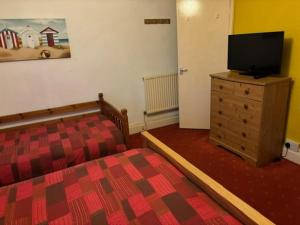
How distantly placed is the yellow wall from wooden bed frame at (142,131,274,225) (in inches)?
67.5

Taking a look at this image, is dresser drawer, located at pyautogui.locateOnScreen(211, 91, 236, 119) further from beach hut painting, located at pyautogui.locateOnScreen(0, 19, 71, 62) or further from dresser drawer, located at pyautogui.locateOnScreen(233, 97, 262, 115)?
beach hut painting, located at pyautogui.locateOnScreen(0, 19, 71, 62)

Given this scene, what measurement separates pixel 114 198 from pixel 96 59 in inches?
90.5

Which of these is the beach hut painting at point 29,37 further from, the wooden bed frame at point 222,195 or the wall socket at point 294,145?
the wall socket at point 294,145

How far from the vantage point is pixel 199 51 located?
11.3 ft

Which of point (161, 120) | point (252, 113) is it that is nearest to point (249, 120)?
point (252, 113)

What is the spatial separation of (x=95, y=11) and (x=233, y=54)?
1.88m

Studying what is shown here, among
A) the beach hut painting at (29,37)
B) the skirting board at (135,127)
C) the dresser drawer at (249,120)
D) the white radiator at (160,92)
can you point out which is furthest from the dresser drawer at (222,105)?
the beach hut painting at (29,37)

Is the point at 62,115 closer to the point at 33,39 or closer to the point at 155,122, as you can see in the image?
the point at 33,39

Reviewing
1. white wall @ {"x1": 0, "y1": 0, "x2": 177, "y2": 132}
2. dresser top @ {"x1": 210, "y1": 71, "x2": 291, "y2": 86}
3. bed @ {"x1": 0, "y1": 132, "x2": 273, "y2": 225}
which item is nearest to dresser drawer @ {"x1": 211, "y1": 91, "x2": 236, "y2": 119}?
dresser top @ {"x1": 210, "y1": 71, "x2": 291, "y2": 86}

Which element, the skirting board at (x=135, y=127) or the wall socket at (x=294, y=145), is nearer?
the wall socket at (x=294, y=145)

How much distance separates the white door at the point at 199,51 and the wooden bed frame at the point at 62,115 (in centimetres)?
126

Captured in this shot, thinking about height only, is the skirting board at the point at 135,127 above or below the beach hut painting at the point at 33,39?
below

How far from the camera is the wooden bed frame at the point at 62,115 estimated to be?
2875mm

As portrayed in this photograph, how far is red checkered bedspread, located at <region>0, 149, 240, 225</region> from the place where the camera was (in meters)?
1.22
